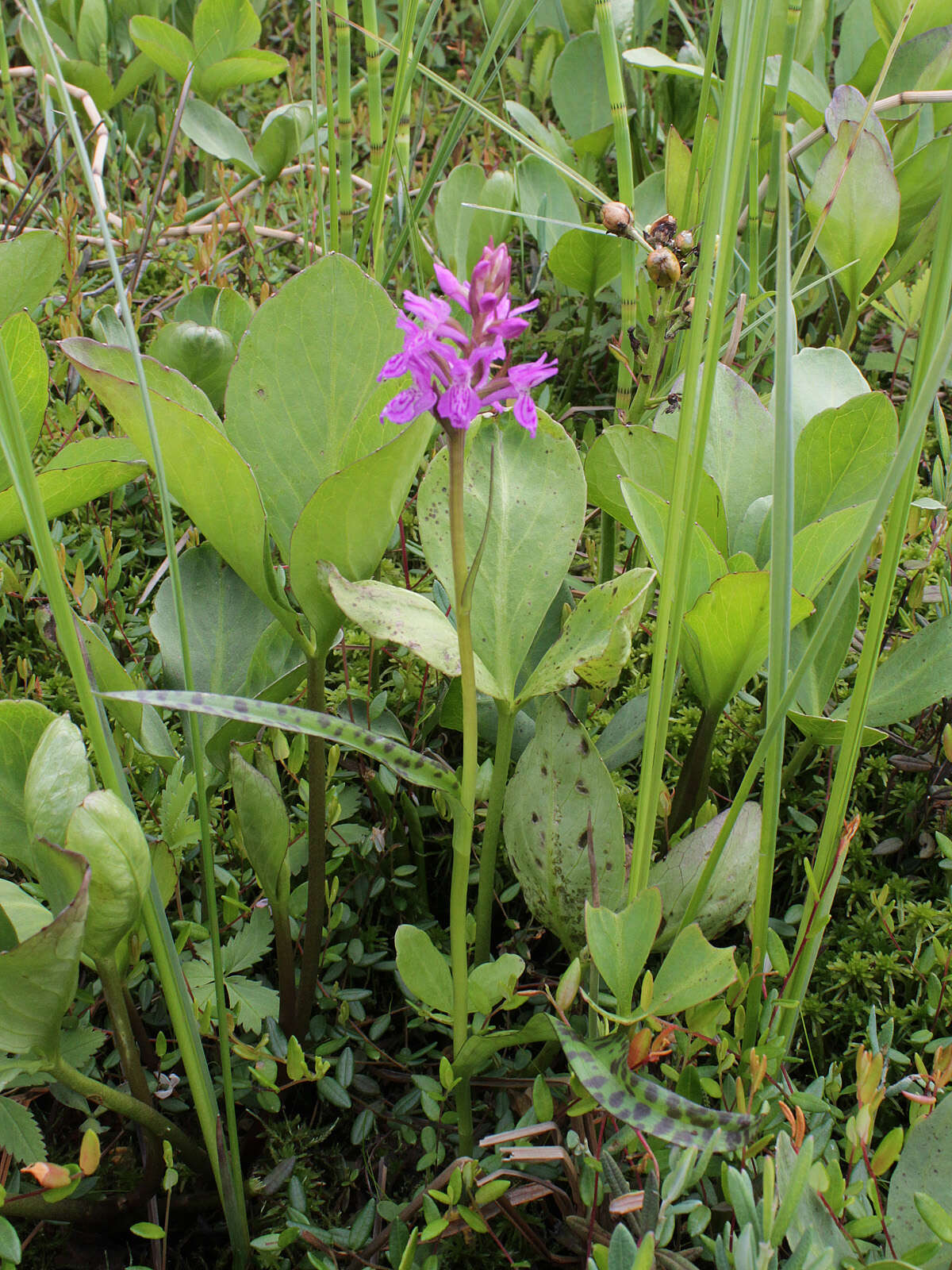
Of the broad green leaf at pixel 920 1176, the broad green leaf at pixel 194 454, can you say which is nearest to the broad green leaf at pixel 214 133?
the broad green leaf at pixel 194 454

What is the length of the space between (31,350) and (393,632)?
1.61 feet

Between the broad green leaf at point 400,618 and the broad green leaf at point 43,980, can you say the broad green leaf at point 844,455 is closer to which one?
the broad green leaf at point 400,618

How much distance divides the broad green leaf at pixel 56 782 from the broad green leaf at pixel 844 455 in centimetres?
65

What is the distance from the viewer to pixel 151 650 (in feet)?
4.05

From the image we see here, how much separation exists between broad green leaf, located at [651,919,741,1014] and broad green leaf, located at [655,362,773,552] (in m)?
0.47

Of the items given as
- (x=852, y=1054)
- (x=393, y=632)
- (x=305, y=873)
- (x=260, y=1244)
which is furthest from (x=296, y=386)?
(x=852, y=1054)

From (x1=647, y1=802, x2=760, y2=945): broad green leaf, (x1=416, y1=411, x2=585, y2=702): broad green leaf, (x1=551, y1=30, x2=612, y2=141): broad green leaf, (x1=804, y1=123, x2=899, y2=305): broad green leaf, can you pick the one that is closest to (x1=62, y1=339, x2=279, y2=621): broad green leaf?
(x1=416, y1=411, x2=585, y2=702): broad green leaf

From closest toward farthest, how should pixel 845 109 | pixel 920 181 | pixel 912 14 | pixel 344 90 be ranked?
pixel 344 90
pixel 845 109
pixel 920 181
pixel 912 14

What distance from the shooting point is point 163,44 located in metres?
1.83

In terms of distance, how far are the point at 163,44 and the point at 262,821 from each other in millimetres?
1679

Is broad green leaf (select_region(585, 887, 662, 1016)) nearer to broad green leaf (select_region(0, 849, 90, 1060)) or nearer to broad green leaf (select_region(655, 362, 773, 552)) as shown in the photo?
broad green leaf (select_region(0, 849, 90, 1060))

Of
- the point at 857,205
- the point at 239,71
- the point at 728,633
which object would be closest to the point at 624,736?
the point at 728,633

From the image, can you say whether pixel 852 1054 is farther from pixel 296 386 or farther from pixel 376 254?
pixel 376 254

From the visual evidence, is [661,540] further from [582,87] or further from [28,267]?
[582,87]
